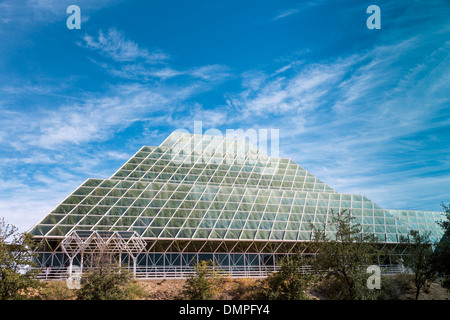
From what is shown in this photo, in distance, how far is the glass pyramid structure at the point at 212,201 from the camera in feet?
150

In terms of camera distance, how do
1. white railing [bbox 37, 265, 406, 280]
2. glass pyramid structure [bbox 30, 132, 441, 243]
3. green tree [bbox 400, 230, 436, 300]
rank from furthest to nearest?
glass pyramid structure [bbox 30, 132, 441, 243]
white railing [bbox 37, 265, 406, 280]
green tree [bbox 400, 230, 436, 300]

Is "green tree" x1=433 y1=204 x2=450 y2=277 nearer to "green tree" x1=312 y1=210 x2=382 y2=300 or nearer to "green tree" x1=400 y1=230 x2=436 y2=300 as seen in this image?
"green tree" x1=400 y1=230 x2=436 y2=300

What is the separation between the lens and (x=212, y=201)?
174 feet

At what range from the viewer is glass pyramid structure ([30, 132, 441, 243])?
4578 centimetres

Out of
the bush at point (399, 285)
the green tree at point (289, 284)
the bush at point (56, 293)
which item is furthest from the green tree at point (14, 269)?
the bush at point (399, 285)

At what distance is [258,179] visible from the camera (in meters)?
65.9

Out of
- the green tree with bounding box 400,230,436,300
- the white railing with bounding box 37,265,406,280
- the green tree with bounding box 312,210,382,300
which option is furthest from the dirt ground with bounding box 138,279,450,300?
the green tree with bounding box 312,210,382,300

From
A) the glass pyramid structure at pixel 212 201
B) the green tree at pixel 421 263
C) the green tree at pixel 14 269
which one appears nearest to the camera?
the green tree at pixel 14 269

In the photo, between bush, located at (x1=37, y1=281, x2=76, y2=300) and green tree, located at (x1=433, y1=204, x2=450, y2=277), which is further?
green tree, located at (x1=433, y1=204, x2=450, y2=277)

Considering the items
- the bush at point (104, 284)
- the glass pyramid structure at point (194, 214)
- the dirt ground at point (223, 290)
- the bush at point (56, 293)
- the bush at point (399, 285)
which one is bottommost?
the bush at point (399, 285)

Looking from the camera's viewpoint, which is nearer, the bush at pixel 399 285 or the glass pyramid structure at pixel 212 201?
the bush at pixel 399 285

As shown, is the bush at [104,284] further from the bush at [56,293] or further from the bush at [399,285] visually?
the bush at [399,285]
